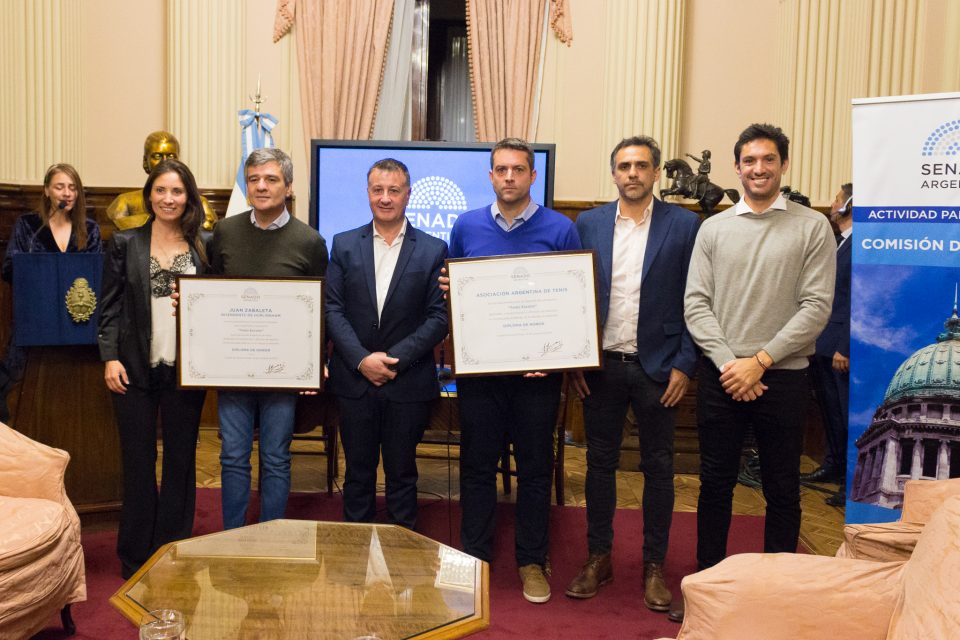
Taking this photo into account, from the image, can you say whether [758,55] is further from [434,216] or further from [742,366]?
[742,366]

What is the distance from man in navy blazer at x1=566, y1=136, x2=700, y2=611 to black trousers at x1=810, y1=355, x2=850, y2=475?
2.13 m

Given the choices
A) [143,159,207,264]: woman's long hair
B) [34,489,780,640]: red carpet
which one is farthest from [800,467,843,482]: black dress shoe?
[143,159,207,264]: woman's long hair

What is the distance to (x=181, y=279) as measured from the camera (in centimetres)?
306

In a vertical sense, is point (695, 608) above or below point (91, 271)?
below

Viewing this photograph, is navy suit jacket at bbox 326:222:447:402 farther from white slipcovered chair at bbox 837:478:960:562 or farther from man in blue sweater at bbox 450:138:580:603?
white slipcovered chair at bbox 837:478:960:562

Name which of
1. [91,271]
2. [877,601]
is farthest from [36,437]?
[877,601]

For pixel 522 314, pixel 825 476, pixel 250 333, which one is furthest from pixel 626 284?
pixel 825 476

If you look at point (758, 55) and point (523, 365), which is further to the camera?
point (758, 55)

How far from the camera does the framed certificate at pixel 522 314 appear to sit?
119 inches

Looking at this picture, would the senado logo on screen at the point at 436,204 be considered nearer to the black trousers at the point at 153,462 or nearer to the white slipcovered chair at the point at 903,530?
the black trousers at the point at 153,462

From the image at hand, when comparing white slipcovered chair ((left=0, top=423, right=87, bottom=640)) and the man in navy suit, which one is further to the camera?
the man in navy suit

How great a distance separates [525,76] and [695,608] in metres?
5.29

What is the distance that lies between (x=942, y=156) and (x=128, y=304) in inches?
110

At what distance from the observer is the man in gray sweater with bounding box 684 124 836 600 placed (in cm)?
291
